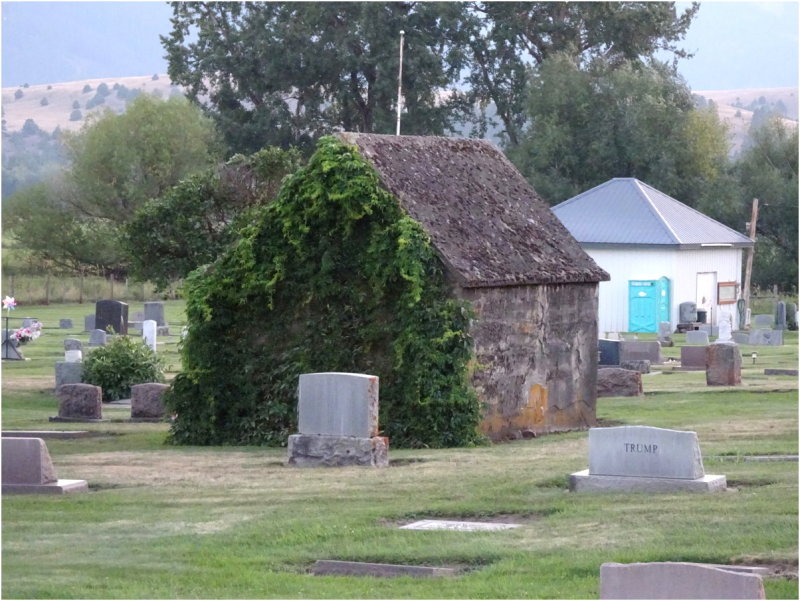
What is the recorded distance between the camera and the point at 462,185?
21266mm

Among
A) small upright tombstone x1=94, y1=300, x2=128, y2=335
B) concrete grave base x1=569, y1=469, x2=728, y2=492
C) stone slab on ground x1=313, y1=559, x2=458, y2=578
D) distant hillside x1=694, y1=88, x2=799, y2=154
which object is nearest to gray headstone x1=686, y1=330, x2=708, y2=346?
small upright tombstone x1=94, y1=300, x2=128, y2=335

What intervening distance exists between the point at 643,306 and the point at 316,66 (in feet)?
76.4

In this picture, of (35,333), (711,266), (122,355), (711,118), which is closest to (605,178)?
(711,118)

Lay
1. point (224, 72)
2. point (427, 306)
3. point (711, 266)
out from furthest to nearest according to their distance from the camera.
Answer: point (224, 72) < point (711, 266) < point (427, 306)

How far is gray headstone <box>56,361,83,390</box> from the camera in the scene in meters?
28.0

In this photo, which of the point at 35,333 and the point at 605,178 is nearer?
the point at 35,333

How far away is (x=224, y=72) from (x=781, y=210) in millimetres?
28293

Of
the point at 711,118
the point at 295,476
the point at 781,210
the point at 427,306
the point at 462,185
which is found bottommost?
the point at 295,476

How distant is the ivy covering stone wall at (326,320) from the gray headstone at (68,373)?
27.0ft

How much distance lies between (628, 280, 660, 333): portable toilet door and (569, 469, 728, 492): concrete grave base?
3937 centimetres

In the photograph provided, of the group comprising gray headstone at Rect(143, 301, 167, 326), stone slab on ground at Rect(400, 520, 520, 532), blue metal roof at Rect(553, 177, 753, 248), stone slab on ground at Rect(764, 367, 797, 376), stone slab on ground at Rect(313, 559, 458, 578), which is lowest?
stone slab on ground at Rect(313, 559, 458, 578)

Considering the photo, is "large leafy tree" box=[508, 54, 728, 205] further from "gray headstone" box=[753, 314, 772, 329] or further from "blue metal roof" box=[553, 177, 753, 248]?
"gray headstone" box=[753, 314, 772, 329]

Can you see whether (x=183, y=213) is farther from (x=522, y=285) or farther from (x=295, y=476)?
(x=295, y=476)

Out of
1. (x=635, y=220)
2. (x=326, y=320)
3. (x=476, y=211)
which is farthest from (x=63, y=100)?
(x=326, y=320)
